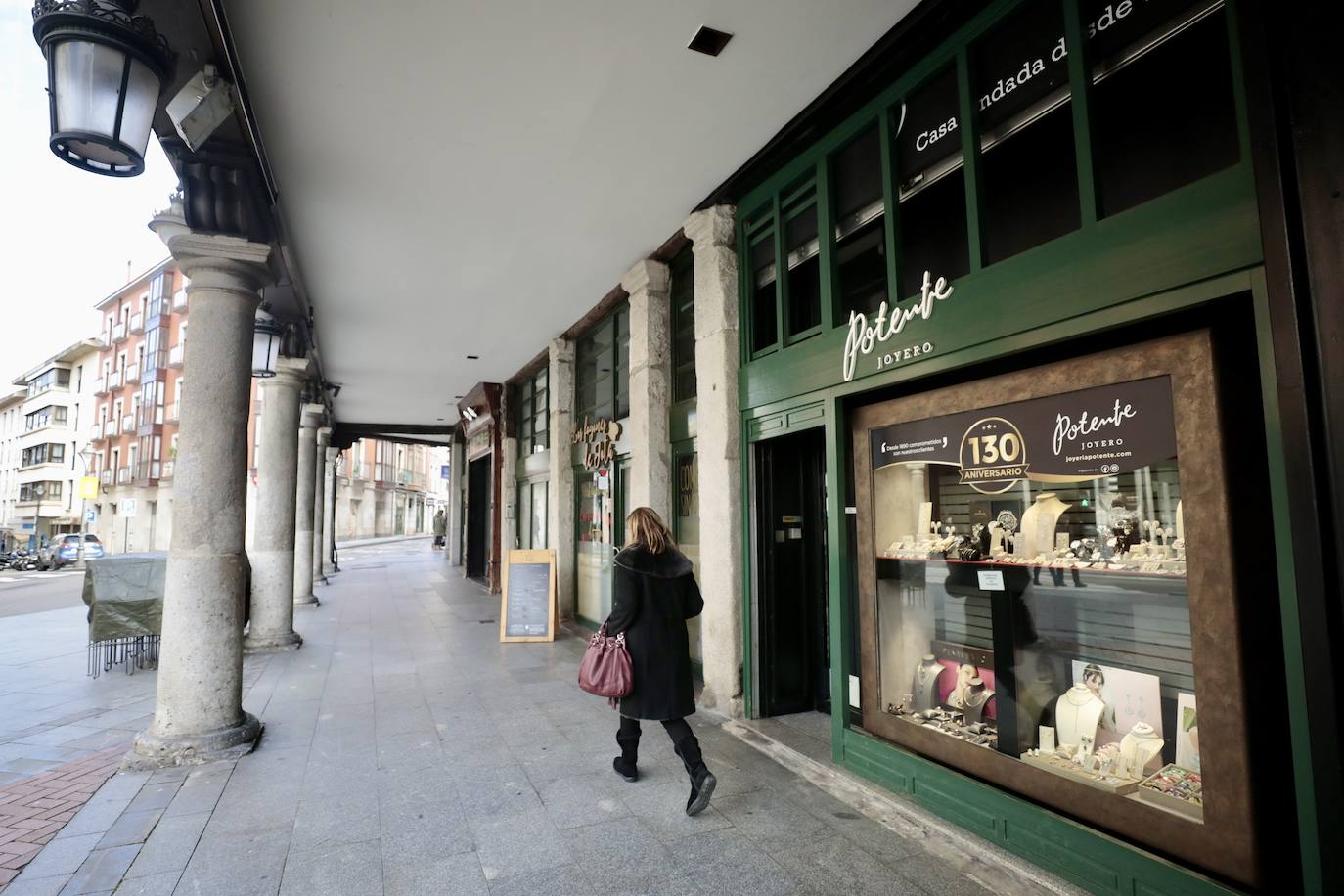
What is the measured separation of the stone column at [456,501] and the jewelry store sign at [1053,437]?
17.3 m

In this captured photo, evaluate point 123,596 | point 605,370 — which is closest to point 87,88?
point 123,596

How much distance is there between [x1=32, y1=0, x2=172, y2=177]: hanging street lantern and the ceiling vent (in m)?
2.58

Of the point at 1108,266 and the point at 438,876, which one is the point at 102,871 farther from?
the point at 1108,266

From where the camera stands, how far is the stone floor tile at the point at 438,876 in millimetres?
2982

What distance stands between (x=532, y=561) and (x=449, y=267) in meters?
3.92

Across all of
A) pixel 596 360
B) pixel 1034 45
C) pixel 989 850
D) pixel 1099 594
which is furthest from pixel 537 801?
pixel 596 360

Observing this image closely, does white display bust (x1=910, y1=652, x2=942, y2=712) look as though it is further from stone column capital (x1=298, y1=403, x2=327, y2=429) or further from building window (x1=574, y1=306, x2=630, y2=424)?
stone column capital (x1=298, y1=403, x2=327, y2=429)

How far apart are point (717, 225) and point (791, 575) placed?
2.99 meters

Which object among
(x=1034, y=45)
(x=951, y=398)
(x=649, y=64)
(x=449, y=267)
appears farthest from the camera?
(x=449, y=267)

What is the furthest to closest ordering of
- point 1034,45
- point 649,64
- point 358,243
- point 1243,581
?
1. point 358,243
2. point 649,64
3. point 1034,45
4. point 1243,581

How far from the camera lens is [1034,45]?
132 inches

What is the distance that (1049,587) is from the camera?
3357 millimetres

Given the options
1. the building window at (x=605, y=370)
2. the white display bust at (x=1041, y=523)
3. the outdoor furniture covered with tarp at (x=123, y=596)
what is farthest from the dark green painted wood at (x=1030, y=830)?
the outdoor furniture covered with tarp at (x=123, y=596)

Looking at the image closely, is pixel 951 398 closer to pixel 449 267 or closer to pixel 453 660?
pixel 449 267
